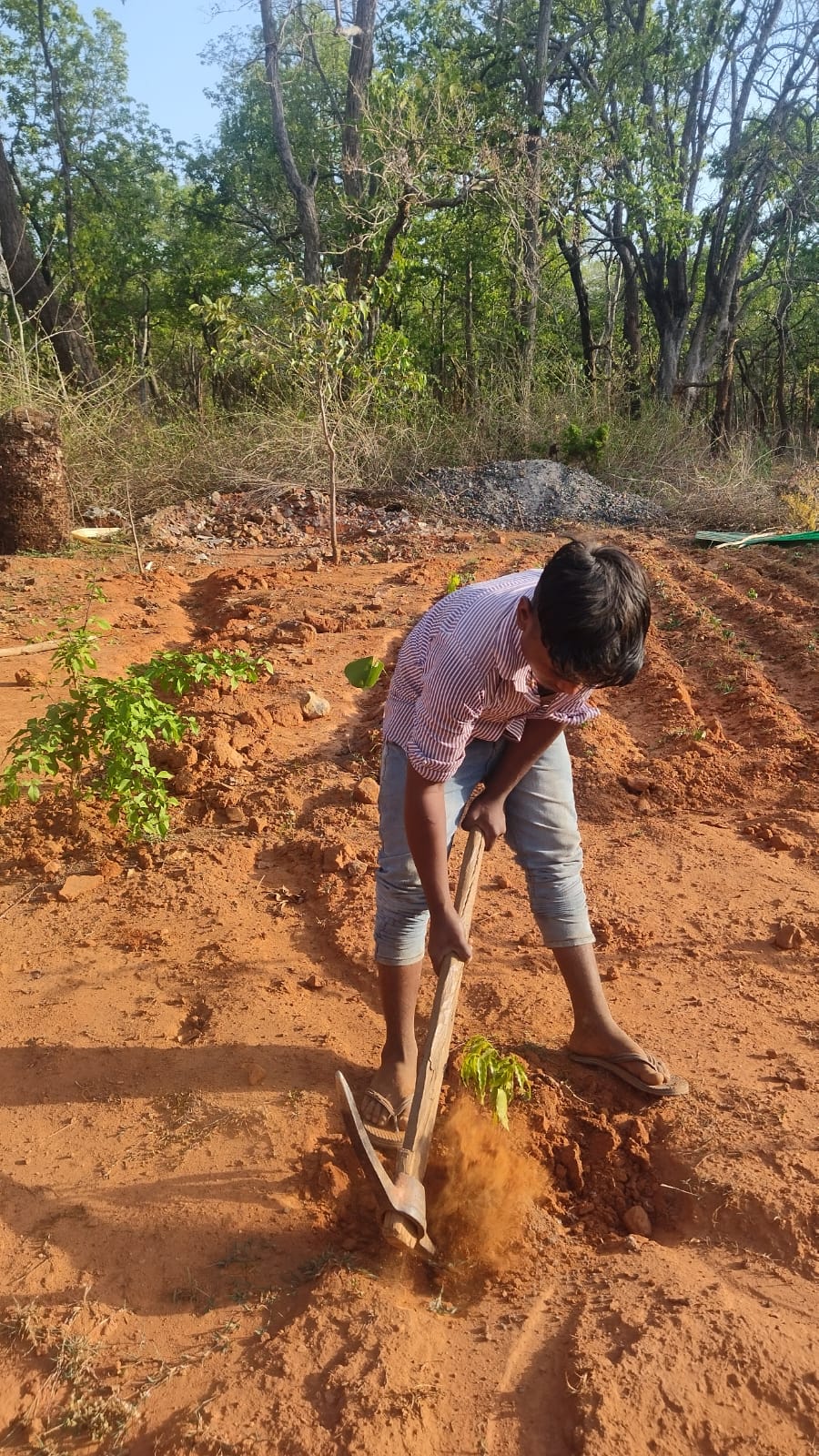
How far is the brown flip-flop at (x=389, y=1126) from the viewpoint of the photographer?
2.26 metres

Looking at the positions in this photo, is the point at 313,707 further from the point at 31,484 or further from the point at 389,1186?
the point at 31,484

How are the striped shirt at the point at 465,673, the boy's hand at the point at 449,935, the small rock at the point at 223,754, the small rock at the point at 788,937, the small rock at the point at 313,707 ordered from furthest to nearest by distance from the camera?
the small rock at the point at 313,707 → the small rock at the point at 223,754 → the small rock at the point at 788,937 → the boy's hand at the point at 449,935 → the striped shirt at the point at 465,673

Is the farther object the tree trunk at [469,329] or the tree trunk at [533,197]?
the tree trunk at [469,329]

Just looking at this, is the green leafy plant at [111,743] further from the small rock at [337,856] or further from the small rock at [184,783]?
the small rock at [337,856]

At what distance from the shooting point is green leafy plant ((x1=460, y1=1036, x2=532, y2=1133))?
218 centimetres

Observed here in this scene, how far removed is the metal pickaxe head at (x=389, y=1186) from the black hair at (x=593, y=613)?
0.97m

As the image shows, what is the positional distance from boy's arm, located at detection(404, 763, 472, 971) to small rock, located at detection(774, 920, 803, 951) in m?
1.63

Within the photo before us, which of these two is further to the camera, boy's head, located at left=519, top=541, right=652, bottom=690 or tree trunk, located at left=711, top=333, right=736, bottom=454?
tree trunk, located at left=711, top=333, right=736, bottom=454

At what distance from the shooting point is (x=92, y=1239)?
1.98 metres

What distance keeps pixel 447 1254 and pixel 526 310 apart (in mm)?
14746

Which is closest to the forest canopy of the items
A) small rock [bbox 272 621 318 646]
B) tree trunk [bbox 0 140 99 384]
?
tree trunk [bbox 0 140 99 384]

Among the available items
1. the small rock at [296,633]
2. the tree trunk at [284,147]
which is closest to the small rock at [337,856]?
the small rock at [296,633]

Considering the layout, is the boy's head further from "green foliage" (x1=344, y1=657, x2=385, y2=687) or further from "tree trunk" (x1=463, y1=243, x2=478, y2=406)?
"tree trunk" (x1=463, y1=243, x2=478, y2=406)

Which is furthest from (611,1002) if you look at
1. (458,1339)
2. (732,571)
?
(732,571)
